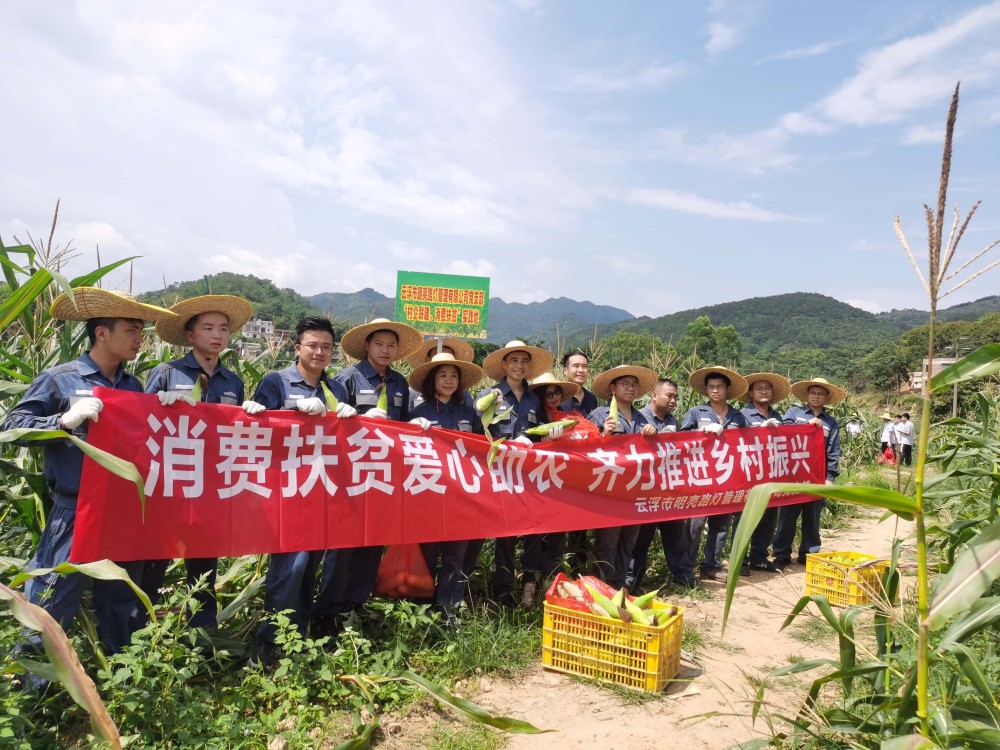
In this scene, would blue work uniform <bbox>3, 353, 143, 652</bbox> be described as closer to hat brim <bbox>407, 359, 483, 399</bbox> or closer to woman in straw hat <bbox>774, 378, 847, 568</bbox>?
hat brim <bbox>407, 359, 483, 399</bbox>

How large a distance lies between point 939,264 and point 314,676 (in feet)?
10.8

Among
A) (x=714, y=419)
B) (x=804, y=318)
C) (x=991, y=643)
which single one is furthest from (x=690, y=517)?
(x=804, y=318)

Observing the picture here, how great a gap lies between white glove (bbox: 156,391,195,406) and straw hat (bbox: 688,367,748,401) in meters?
4.28

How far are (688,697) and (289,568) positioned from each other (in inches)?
91.9

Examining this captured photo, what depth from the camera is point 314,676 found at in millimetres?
3396

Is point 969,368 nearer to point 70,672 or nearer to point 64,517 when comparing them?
point 70,672

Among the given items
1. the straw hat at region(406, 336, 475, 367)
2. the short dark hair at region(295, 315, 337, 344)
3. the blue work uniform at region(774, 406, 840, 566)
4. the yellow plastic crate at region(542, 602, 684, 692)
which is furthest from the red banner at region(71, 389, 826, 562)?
the blue work uniform at region(774, 406, 840, 566)

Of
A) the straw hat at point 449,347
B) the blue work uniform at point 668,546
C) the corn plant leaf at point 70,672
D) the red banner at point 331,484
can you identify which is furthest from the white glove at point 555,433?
the corn plant leaf at point 70,672

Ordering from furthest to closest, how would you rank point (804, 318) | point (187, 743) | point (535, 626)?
point (804, 318)
point (535, 626)
point (187, 743)

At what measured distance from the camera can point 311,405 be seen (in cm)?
374

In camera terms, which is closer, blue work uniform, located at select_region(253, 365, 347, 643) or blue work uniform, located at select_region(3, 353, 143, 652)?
blue work uniform, located at select_region(3, 353, 143, 652)

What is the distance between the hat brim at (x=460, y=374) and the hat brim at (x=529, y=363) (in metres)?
0.43

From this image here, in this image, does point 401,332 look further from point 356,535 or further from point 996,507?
point 996,507

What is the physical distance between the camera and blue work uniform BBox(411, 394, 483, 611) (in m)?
4.23
